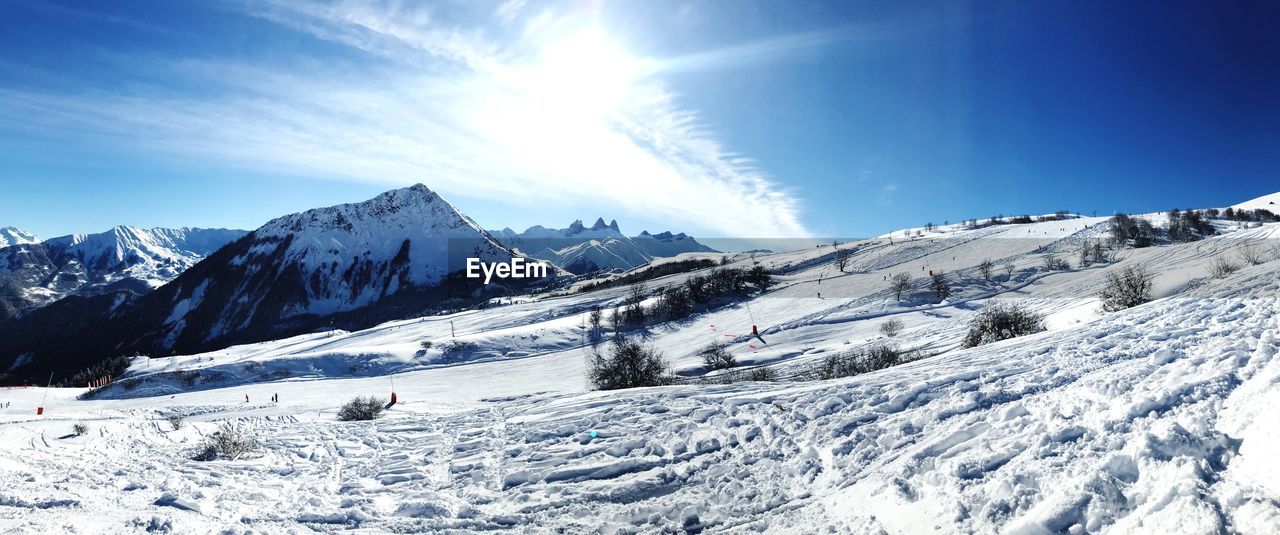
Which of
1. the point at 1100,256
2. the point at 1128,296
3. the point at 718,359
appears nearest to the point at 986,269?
the point at 1100,256

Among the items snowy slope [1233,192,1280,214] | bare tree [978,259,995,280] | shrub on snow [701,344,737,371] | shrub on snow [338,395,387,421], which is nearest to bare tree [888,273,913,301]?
bare tree [978,259,995,280]

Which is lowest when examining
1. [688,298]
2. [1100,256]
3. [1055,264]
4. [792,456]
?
[792,456]

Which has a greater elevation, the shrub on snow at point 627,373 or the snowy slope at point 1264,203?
the snowy slope at point 1264,203

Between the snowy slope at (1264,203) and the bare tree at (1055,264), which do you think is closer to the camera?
the bare tree at (1055,264)

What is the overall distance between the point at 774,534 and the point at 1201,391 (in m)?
7.01

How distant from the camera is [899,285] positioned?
5978 cm

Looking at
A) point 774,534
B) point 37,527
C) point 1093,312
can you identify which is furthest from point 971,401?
point 1093,312

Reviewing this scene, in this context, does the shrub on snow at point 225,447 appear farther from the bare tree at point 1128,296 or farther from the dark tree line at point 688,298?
the dark tree line at point 688,298

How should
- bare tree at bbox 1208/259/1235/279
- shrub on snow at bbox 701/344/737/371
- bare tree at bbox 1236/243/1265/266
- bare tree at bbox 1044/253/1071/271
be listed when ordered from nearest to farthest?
1. bare tree at bbox 1208/259/1235/279
2. bare tree at bbox 1236/243/1265/266
3. shrub on snow at bbox 701/344/737/371
4. bare tree at bbox 1044/253/1071/271

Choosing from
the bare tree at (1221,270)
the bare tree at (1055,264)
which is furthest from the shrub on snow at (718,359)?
the bare tree at (1055,264)

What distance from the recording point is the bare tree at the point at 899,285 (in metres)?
57.8

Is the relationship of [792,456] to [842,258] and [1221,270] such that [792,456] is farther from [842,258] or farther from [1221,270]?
[842,258]

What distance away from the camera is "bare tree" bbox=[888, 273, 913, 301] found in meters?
57.8

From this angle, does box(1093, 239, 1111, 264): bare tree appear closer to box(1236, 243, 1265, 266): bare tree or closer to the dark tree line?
box(1236, 243, 1265, 266): bare tree
